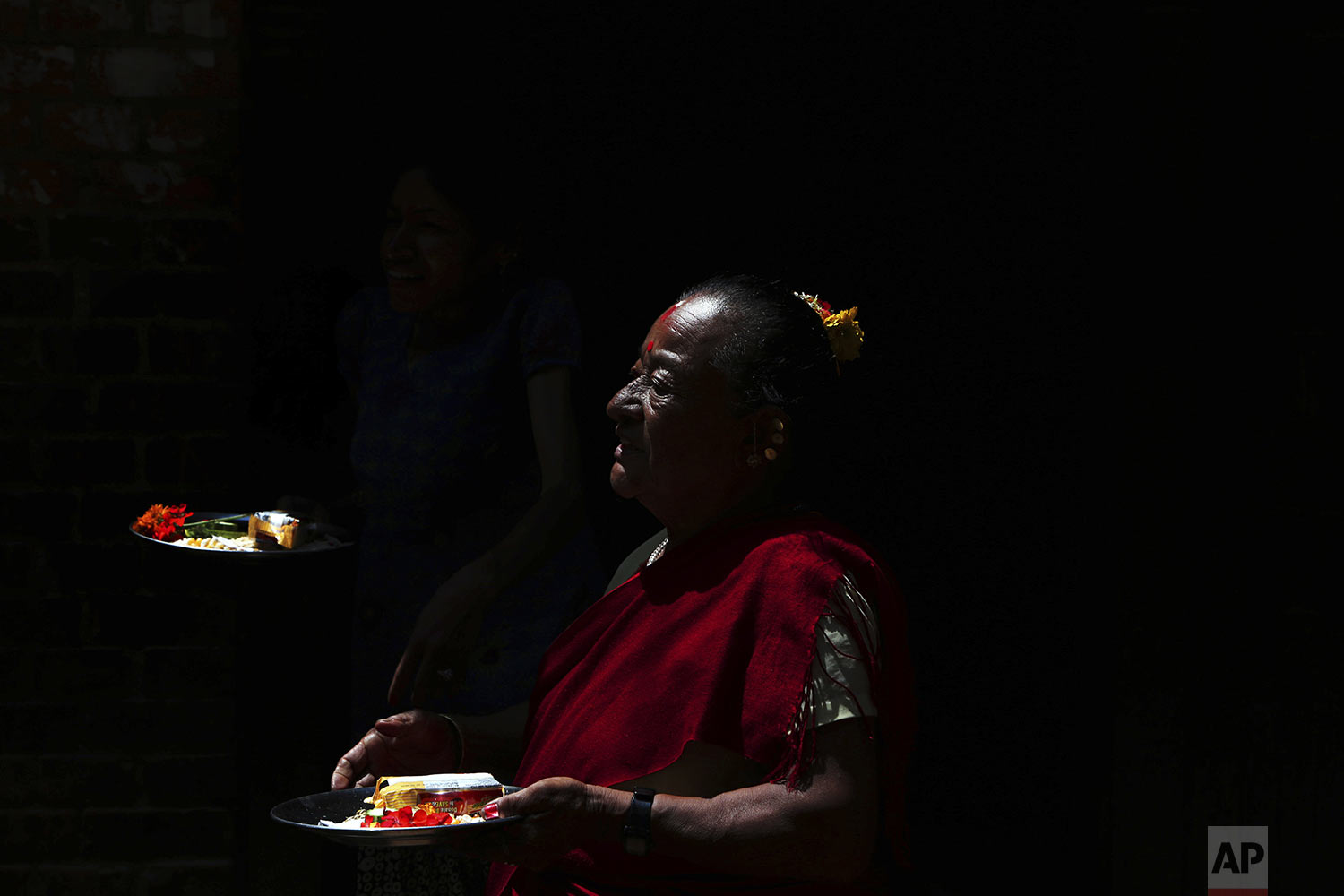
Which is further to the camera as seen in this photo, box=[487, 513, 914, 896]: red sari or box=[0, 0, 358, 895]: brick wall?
box=[0, 0, 358, 895]: brick wall

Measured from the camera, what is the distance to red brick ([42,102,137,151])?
3053 millimetres

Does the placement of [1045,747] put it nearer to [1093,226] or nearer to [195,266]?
[1093,226]

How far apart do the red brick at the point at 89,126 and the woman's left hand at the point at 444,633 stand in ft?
4.67

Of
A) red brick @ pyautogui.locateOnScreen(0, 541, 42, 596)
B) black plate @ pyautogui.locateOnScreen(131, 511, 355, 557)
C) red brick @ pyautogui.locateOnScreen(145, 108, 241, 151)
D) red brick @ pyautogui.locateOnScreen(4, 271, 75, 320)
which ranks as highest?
red brick @ pyautogui.locateOnScreen(145, 108, 241, 151)

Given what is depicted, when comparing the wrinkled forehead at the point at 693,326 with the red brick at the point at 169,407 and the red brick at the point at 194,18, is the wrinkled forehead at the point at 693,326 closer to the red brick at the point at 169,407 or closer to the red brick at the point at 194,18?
the red brick at the point at 169,407

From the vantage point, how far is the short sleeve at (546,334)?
2918 millimetres

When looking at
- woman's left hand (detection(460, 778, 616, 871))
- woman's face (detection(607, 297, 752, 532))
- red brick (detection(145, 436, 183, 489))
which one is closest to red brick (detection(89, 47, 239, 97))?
red brick (detection(145, 436, 183, 489))

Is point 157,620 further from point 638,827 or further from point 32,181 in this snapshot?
point 638,827

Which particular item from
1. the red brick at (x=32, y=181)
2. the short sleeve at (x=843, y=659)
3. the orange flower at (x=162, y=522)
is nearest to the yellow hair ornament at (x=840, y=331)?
the short sleeve at (x=843, y=659)

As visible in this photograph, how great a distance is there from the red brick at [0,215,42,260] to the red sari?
6.66ft

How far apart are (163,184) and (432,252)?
2.47ft

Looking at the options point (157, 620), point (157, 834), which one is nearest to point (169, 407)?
point (157, 620)

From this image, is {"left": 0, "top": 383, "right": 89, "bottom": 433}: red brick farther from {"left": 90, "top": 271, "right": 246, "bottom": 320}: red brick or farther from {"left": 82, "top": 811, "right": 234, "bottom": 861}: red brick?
{"left": 82, "top": 811, "right": 234, "bottom": 861}: red brick

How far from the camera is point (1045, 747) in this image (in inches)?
134
